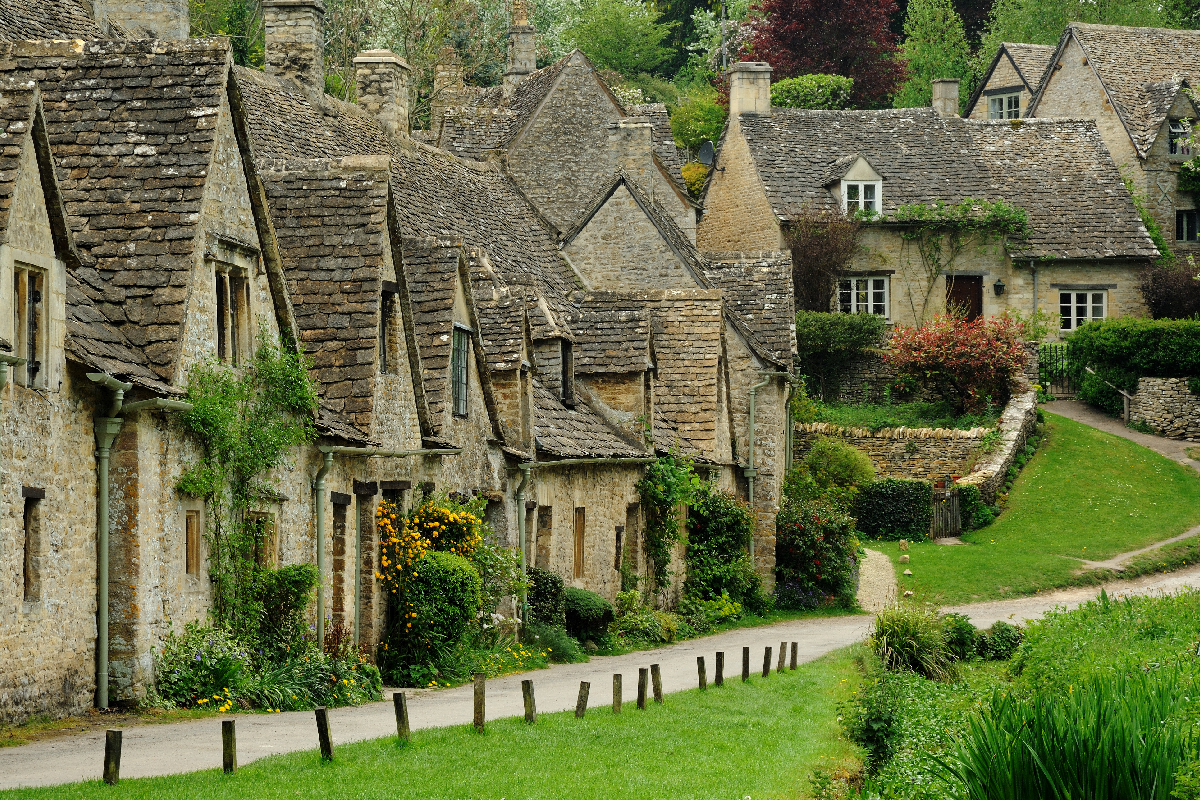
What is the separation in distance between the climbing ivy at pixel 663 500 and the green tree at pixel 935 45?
49.6 metres

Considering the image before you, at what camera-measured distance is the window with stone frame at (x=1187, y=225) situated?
201 ft

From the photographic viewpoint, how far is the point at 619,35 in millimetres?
78625

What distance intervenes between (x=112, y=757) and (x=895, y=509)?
110 ft

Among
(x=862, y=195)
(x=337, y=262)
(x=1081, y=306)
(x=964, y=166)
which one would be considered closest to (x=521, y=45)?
(x=862, y=195)

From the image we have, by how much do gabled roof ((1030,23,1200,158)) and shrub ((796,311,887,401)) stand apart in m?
16.3

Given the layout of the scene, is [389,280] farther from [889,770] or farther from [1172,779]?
[1172,779]

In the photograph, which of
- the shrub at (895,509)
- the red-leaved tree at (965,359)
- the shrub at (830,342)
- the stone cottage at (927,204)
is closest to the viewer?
the shrub at (895,509)

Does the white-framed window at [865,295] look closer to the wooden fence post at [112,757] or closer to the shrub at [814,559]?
the shrub at [814,559]

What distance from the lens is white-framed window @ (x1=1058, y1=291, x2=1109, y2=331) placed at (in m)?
56.4

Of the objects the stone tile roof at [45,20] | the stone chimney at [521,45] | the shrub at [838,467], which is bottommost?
the shrub at [838,467]

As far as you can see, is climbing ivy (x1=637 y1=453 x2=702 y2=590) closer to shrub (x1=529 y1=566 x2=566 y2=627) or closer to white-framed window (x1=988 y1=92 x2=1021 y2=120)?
shrub (x1=529 y1=566 x2=566 y2=627)

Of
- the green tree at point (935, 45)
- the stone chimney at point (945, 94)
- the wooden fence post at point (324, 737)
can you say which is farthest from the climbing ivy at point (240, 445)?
the green tree at point (935, 45)

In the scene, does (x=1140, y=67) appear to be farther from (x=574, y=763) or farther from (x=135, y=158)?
(x=574, y=763)

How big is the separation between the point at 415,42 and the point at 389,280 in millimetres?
31601
